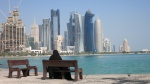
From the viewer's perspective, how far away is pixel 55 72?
12867 millimetres

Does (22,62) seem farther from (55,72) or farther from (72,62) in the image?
(72,62)

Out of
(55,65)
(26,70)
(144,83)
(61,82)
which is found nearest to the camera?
(144,83)

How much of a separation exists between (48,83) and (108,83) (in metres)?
2.33

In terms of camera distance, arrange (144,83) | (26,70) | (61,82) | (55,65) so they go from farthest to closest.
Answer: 1. (26,70)
2. (55,65)
3. (61,82)
4. (144,83)

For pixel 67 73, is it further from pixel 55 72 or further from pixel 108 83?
pixel 108 83

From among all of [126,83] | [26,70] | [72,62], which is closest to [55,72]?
[72,62]

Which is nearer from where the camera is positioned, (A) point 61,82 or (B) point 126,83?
(B) point 126,83

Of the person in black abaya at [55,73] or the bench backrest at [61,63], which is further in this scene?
the person in black abaya at [55,73]

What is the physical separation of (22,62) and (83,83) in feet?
16.4

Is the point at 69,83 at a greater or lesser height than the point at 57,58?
lesser

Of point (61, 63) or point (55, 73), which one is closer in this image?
point (61, 63)

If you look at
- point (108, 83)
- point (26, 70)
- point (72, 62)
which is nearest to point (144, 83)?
point (108, 83)

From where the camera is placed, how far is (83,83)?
1088 cm

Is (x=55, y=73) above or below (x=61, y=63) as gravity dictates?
below
